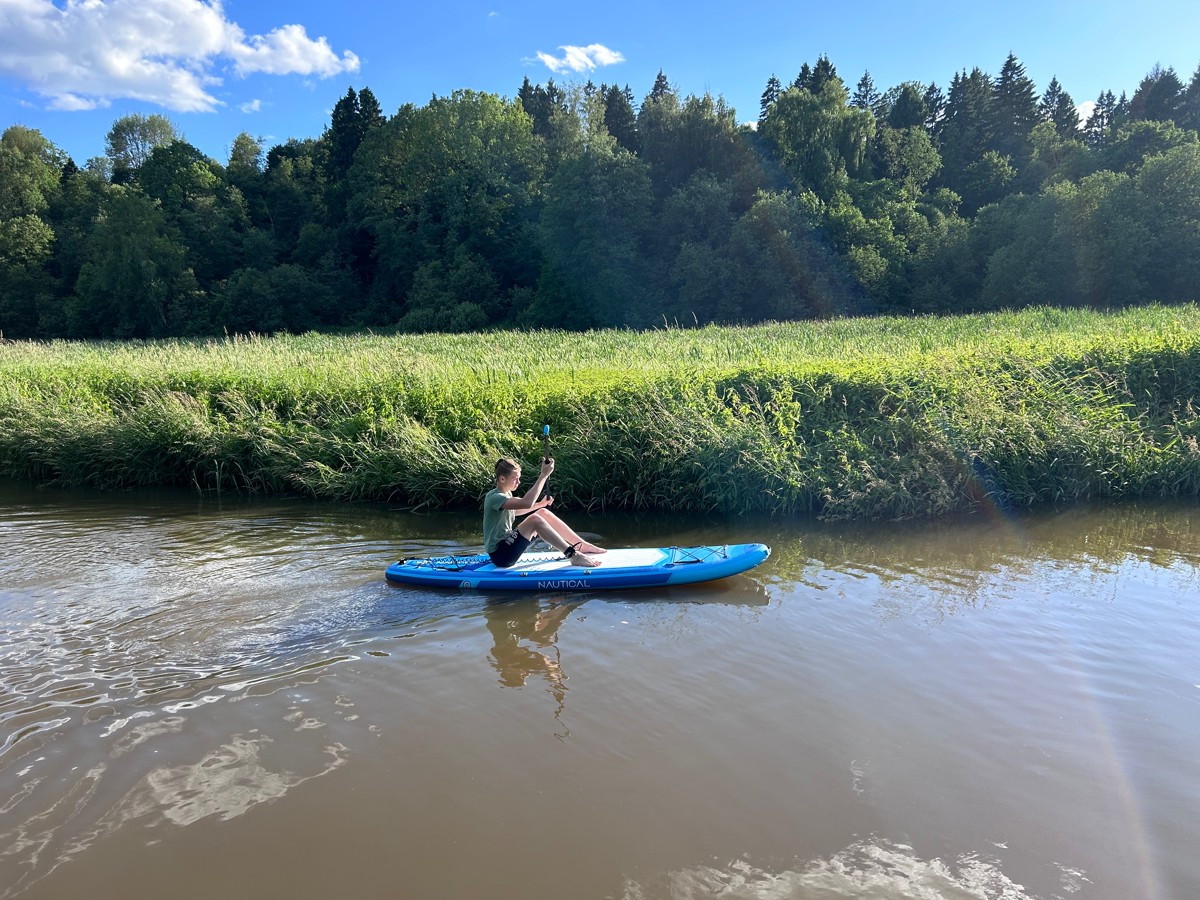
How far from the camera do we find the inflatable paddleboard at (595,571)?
7.20m

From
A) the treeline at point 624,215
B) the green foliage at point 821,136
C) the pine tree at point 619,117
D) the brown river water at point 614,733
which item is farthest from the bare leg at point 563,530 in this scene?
the pine tree at point 619,117

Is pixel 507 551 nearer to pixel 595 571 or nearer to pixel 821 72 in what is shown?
pixel 595 571

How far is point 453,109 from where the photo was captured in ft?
171

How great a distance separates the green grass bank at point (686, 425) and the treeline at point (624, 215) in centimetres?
2198

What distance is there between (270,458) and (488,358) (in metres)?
5.16

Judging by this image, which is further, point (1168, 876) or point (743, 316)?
point (743, 316)

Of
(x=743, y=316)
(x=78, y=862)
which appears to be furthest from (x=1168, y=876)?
(x=743, y=316)

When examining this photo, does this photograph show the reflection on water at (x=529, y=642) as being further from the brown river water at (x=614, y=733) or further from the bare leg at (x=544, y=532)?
the bare leg at (x=544, y=532)

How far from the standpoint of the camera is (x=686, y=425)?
10258 mm

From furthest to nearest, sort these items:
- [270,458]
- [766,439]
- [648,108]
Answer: [648,108]
[270,458]
[766,439]

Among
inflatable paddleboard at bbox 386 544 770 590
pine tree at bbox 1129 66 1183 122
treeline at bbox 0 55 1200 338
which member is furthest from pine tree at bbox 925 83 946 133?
inflatable paddleboard at bbox 386 544 770 590

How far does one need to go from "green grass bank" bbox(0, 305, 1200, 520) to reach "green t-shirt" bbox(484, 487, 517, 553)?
9.21 feet

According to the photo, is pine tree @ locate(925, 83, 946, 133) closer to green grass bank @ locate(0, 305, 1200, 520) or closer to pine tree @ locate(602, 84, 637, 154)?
pine tree @ locate(602, 84, 637, 154)

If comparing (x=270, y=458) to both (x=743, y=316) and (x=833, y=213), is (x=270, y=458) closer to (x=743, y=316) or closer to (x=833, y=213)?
(x=743, y=316)
